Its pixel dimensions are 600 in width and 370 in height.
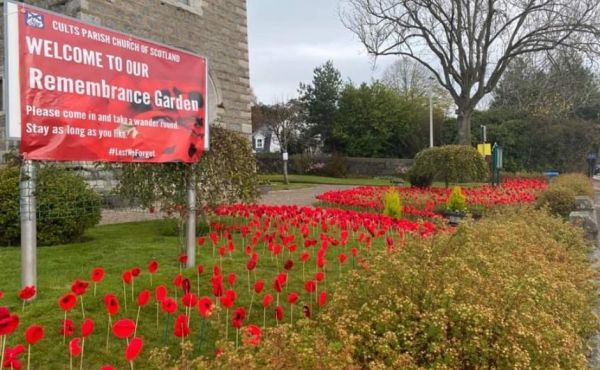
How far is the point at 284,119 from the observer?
4056cm

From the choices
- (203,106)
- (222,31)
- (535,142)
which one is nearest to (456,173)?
(222,31)

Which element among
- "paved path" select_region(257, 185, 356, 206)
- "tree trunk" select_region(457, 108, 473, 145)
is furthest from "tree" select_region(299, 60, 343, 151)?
"paved path" select_region(257, 185, 356, 206)

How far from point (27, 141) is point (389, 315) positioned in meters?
3.03

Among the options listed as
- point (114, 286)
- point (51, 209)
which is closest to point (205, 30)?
point (51, 209)

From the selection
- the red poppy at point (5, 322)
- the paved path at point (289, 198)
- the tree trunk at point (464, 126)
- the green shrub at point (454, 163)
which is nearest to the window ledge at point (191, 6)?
the paved path at point (289, 198)

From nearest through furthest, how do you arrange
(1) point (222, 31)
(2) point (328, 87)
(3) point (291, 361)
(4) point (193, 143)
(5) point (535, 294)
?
(3) point (291, 361) → (5) point (535, 294) → (4) point (193, 143) → (1) point (222, 31) → (2) point (328, 87)

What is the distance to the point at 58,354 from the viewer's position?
330cm

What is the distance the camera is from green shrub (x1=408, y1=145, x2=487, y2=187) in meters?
17.0

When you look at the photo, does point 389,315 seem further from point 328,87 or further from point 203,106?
point 328,87

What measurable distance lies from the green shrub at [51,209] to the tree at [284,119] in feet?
103

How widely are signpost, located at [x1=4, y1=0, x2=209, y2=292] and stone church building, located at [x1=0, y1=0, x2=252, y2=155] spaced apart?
772 cm

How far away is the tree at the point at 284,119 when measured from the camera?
40375 mm

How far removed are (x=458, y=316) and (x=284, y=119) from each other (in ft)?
125

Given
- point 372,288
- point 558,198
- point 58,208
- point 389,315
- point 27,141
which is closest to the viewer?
point 389,315
